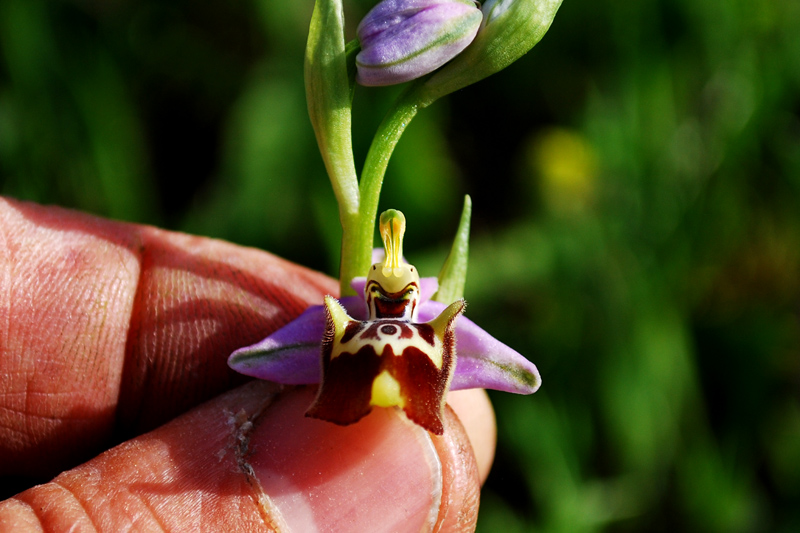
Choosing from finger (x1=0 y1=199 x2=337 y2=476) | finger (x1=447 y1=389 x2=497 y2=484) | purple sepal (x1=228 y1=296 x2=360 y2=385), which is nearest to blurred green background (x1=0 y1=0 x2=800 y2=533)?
finger (x1=447 y1=389 x2=497 y2=484)

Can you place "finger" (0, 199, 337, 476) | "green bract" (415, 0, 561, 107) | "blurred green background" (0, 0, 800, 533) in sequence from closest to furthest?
"green bract" (415, 0, 561, 107)
"finger" (0, 199, 337, 476)
"blurred green background" (0, 0, 800, 533)

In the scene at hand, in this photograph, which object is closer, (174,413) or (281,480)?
(281,480)

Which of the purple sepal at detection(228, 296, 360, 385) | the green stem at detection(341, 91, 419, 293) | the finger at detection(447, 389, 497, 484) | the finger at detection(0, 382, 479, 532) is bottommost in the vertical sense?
the finger at detection(447, 389, 497, 484)

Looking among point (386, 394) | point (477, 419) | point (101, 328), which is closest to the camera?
point (386, 394)

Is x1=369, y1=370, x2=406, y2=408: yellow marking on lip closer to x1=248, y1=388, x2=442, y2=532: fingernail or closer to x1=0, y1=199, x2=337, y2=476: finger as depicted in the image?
x1=248, y1=388, x2=442, y2=532: fingernail

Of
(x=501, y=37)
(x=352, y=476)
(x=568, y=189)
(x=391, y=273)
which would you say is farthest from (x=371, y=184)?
(x=568, y=189)

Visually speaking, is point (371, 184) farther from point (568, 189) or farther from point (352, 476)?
point (568, 189)

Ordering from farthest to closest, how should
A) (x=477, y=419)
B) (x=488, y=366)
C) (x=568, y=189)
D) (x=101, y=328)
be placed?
(x=568, y=189)
(x=477, y=419)
(x=101, y=328)
(x=488, y=366)

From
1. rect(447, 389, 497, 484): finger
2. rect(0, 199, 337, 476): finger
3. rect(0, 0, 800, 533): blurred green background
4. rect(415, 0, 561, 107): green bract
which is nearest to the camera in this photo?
rect(415, 0, 561, 107): green bract
